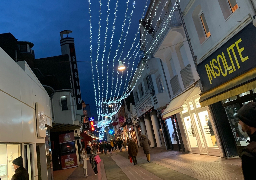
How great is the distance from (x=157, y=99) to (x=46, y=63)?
1762 cm

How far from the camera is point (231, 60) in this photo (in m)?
7.78

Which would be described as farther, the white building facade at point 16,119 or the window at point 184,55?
the window at point 184,55

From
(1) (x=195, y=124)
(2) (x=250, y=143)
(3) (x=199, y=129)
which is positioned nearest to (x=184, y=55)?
(1) (x=195, y=124)

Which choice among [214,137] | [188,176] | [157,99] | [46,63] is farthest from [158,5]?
[46,63]

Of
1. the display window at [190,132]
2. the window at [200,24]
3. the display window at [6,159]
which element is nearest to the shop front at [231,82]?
the window at [200,24]

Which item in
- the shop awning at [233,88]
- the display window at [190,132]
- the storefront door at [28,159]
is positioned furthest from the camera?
the display window at [190,132]

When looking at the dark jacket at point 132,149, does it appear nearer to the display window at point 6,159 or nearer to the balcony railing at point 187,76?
the balcony railing at point 187,76

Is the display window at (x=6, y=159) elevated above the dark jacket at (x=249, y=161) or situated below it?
above

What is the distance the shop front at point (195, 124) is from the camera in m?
11.3

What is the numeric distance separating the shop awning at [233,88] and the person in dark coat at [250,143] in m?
4.87

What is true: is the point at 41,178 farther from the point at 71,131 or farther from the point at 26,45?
the point at 26,45

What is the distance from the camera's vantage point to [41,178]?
32.8 feet

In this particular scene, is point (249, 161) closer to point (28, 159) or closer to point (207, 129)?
point (28, 159)

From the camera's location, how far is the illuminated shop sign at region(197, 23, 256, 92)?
22.1ft
